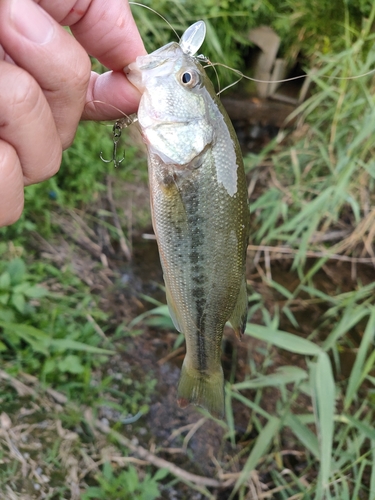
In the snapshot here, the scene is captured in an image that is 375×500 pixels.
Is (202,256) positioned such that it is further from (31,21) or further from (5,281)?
(5,281)

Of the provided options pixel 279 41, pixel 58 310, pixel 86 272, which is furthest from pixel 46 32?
pixel 279 41

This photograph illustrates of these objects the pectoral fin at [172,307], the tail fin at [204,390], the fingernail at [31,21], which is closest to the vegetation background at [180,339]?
the tail fin at [204,390]

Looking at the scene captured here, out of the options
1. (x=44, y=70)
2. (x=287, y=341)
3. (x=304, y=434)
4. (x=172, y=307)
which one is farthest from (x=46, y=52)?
(x=304, y=434)

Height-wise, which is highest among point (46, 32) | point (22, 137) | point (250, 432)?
point (46, 32)

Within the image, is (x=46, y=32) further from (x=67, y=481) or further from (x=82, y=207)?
(x=82, y=207)

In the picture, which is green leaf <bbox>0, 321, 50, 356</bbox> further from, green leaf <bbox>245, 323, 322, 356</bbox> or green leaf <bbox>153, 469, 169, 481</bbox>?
green leaf <bbox>245, 323, 322, 356</bbox>

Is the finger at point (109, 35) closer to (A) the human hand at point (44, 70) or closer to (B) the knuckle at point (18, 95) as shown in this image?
(A) the human hand at point (44, 70)
